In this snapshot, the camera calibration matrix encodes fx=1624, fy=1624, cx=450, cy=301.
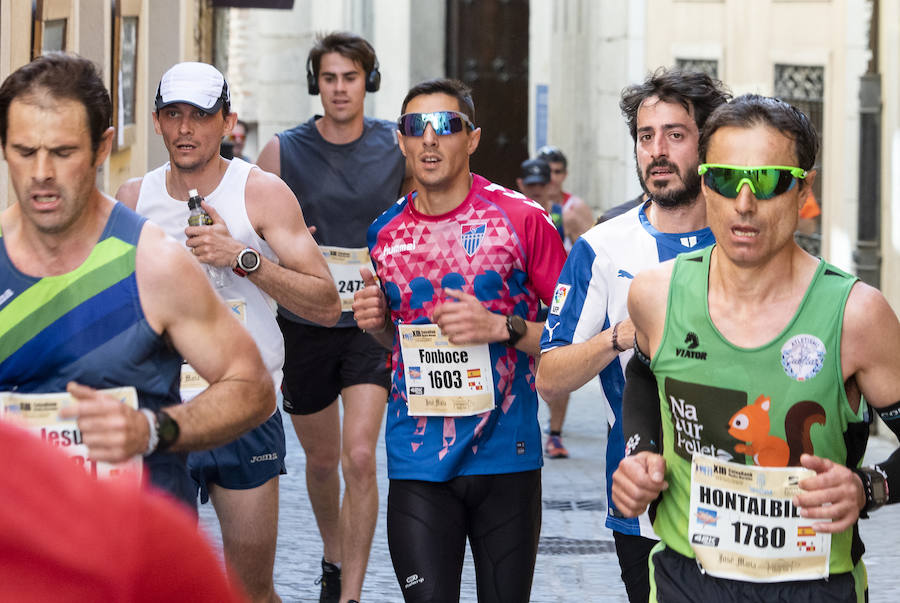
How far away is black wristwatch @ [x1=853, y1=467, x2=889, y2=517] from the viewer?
3.36 meters

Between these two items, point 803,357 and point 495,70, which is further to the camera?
point 495,70

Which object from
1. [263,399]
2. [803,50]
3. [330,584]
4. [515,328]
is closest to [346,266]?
[330,584]

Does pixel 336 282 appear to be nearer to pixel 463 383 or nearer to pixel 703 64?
pixel 463 383

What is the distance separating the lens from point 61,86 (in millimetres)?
3625

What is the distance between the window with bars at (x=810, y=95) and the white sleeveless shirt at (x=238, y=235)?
1005 cm

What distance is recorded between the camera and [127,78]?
11.4 meters

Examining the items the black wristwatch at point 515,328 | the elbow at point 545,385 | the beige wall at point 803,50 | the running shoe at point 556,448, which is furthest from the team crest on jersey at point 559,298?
the beige wall at point 803,50

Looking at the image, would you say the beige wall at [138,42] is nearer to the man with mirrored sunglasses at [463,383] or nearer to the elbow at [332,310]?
the elbow at [332,310]

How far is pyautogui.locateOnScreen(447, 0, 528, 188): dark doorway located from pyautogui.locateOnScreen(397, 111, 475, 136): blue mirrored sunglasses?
1859cm

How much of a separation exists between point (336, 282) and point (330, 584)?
1.26 metres

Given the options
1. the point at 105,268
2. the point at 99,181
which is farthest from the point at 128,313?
the point at 99,181

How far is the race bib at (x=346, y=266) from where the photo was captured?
680 centimetres

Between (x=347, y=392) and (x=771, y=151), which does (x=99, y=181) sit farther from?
(x=771, y=151)

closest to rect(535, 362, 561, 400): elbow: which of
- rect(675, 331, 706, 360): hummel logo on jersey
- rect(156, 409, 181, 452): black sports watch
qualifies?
rect(675, 331, 706, 360): hummel logo on jersey
